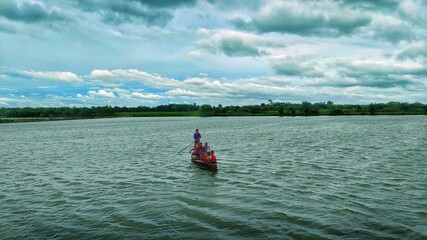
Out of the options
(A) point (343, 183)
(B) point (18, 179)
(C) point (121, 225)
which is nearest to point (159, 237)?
(C) point (121, 225)

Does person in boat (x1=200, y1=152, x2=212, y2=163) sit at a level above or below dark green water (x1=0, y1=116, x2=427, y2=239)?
above

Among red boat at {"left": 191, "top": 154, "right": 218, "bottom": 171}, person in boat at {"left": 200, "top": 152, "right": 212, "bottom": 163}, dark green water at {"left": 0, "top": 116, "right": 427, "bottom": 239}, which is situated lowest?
dark green water at {"left": 0, "top": 116, "right": 427, "bottom": 239}

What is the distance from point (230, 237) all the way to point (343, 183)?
11.7 meters

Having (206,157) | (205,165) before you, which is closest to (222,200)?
(205,165)

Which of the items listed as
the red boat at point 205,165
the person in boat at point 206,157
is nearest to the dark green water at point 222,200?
the red boat at point 205,165

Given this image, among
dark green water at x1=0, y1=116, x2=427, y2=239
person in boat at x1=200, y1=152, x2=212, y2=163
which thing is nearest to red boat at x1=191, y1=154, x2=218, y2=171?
person in boat at x1=200, y1=152, x2=212, y2=163

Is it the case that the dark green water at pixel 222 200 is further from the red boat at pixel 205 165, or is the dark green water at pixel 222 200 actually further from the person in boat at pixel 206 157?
the person in boat at pixel 206 157

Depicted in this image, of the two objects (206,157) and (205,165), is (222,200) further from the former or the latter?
(206,157)

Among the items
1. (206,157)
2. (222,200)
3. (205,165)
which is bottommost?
(222,200)

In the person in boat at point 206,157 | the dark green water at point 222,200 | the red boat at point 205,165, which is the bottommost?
the dark green water at point 222,200

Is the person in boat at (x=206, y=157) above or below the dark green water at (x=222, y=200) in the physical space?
above

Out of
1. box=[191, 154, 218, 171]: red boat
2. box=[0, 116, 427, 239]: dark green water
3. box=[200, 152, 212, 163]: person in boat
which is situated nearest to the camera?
box=[0, 116, 427, 239]: dark green water

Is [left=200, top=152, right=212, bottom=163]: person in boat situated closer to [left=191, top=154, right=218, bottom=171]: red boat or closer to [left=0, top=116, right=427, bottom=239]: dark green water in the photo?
[left=191, top=154, right=218, bottom=171]: red boat

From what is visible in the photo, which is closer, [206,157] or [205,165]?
[205,165]
